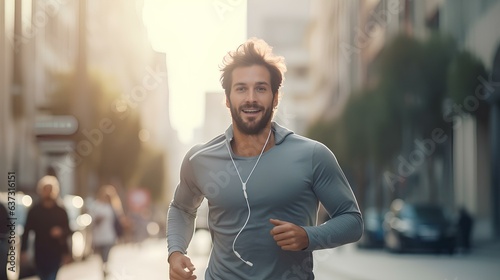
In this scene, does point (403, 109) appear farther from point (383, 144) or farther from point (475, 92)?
point (475, 92)

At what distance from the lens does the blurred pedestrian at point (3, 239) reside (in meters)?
8.55

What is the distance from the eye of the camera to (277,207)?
3.59 metres

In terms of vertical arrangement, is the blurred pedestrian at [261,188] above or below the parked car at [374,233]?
above

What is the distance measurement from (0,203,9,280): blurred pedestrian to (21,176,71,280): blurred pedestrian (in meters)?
1.73

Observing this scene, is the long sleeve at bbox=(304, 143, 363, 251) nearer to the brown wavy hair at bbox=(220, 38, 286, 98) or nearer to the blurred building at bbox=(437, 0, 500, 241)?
the brown wavy hair at bbox=(220, 38, 286, 98)

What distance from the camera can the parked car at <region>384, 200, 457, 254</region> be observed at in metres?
25.4

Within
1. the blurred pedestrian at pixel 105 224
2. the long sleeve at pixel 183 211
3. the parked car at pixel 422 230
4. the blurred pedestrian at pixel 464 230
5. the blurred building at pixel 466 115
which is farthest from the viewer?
the blurred building at pixel 466 115

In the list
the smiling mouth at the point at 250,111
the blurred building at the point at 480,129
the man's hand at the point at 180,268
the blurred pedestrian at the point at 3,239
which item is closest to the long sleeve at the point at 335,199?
the smiling mouth at the point at 250,111

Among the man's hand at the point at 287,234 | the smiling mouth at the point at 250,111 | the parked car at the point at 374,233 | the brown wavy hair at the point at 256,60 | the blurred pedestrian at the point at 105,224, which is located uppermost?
the brown wavy hair at the point at 256,60

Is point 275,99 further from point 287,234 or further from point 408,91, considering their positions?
point 408,91

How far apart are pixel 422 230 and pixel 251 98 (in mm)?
22520

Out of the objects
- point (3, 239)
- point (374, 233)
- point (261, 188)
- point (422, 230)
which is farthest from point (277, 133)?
point (374, 233)

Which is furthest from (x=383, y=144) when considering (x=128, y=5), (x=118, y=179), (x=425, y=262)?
(x=128, y=5)

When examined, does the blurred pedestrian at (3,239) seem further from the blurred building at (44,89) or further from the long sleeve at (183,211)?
the long sleeve at (183,211)
